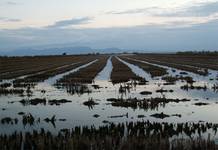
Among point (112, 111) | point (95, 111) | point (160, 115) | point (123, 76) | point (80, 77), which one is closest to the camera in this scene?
point (160, 115)

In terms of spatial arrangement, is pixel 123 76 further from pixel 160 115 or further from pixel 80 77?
pixel 160 115

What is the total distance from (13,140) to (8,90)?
1525 cm

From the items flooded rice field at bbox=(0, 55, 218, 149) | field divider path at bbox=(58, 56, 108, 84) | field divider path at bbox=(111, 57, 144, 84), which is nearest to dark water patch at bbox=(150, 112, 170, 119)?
flooded rice field at bbox=(0, 55, 218, 149)

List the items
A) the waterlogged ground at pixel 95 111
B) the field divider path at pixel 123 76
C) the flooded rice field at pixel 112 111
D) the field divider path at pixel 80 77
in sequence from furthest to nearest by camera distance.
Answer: the field divider path at pixel 123 76
the field divider path at pixel 80 77
the waterlogged ground at pixel 95 111
the flooded rice field at pixel 112 111

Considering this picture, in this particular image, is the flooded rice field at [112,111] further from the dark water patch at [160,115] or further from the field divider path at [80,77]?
the field divider path at [80,77]

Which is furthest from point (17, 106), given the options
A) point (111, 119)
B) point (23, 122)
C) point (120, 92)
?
point (120, 92)

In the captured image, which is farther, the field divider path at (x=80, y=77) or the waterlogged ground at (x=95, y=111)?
the field divider path at (x=80, y=77)

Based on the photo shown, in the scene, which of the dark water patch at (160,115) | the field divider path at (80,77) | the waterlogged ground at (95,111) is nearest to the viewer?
the waterlogged ground at (95,111)

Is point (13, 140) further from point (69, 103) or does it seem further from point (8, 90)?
point (8, 90)

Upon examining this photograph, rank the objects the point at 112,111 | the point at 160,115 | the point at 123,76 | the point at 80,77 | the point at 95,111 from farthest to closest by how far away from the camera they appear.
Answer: the point at 123,76
the point at 80,77
the point at 95,111
the point at 112,111
the point at 160,115

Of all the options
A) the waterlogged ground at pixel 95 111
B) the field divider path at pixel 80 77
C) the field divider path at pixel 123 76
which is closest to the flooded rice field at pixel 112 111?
the waterlogged ground at pixel 95 111

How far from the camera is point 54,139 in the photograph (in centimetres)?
1134

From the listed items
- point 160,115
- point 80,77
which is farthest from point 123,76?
point 160,115

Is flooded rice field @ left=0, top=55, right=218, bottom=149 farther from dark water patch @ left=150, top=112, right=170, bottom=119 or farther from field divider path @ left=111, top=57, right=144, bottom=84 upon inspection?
field divider path @ left=111, top=57, right=144, bottom=84
